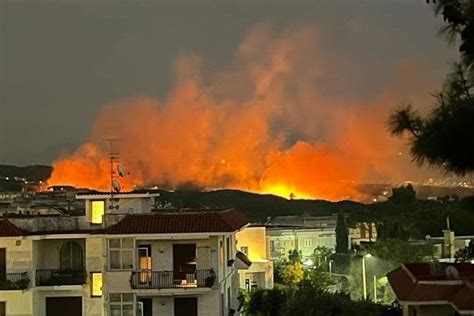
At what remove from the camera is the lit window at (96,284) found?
25.3 ft

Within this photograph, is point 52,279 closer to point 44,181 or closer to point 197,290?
point 197,290

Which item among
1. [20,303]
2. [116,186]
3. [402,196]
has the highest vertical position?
[402,196]

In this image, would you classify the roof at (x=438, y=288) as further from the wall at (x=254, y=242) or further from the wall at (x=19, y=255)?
the wall at (x=254, y=242)

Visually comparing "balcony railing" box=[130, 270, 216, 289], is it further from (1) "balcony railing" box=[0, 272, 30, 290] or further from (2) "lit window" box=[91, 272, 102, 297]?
(1) "balcony railing" box=[0, 272, 30, 290]

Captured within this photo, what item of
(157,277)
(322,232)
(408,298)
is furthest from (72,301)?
(322,232)

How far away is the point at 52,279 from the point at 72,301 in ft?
1.04

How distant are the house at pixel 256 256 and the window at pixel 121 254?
4101mm

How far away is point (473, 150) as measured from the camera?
2.88m

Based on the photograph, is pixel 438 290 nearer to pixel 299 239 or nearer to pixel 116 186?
pixel 116 186

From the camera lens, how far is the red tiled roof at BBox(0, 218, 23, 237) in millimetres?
7414

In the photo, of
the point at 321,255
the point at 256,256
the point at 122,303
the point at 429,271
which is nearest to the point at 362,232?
the point at 321,255

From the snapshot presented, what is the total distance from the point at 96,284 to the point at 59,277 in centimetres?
38

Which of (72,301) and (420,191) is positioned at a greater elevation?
(420,191)

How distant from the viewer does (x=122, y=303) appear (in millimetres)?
7562
